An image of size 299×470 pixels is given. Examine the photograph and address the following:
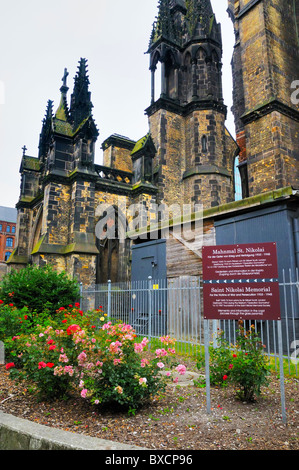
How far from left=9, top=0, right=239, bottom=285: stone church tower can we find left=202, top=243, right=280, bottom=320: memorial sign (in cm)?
1071

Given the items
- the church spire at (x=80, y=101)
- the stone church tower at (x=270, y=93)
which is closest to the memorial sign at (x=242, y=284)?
the stone church tower at (x=270, y=93)

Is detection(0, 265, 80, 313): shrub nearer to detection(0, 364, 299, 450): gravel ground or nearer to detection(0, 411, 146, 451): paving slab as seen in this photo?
detection(0, 364, 299, 450): gravel ground

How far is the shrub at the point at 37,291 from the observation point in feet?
32.4

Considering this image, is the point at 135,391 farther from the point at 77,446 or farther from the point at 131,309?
the point at 131,309

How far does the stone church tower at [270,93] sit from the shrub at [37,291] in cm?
823

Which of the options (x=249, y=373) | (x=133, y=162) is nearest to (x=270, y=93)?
(x=133, y=162)

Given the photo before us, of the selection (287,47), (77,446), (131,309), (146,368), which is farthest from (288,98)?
(77,446)

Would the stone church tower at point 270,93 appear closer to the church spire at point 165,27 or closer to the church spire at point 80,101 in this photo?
the church spire at point 165,27

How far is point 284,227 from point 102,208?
416 inches

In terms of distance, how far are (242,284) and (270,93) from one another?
1182cm

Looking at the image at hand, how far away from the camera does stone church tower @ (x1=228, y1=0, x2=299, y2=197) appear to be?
1296 centimetres

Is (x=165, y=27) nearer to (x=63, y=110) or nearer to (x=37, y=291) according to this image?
(x=63, y=110)

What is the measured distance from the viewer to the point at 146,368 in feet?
13.8

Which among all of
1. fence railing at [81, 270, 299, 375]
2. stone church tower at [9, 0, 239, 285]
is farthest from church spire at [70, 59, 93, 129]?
fence railing at [81, 270, 299, 375]
